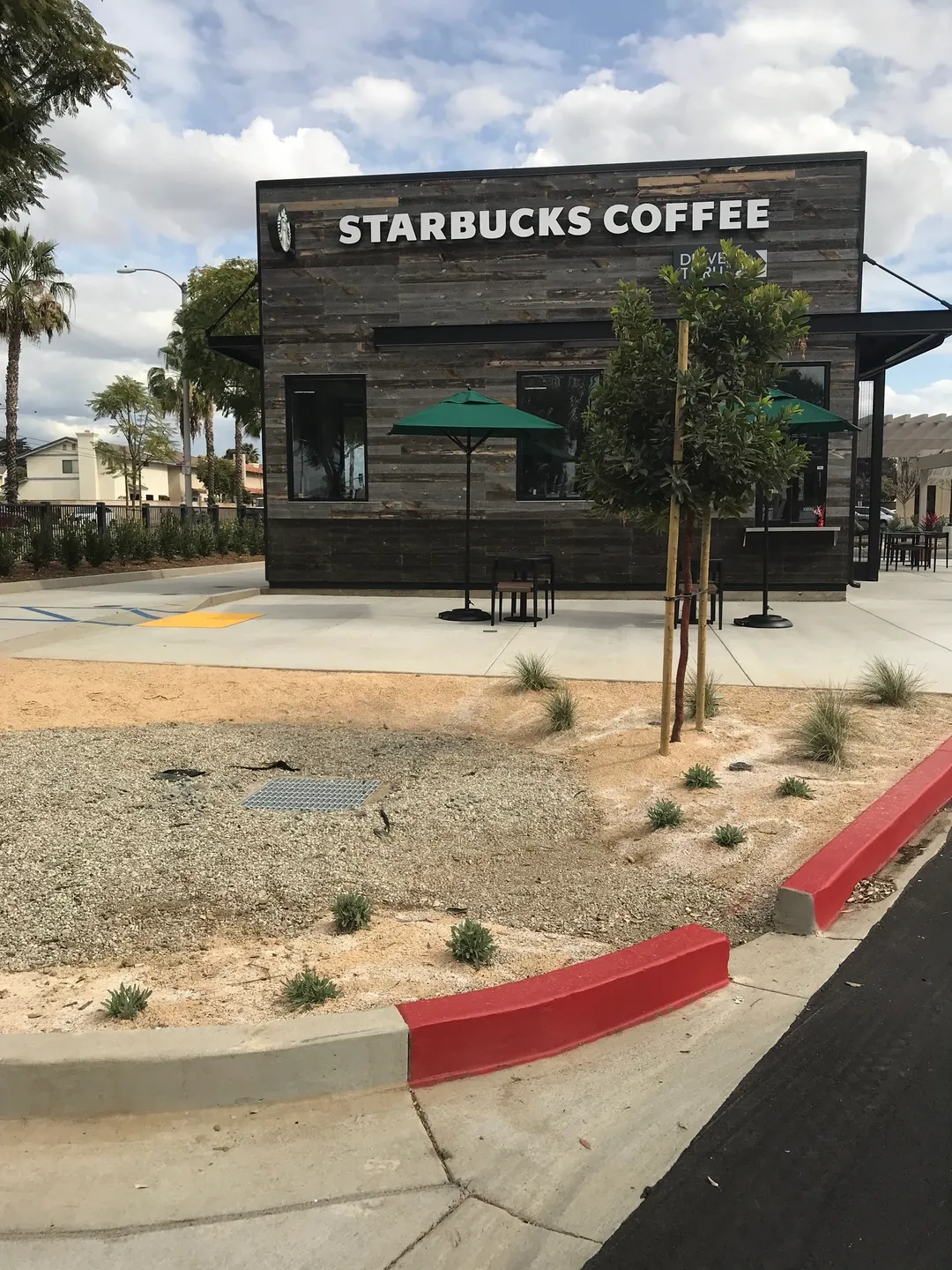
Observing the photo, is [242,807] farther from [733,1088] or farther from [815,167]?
[815,167]

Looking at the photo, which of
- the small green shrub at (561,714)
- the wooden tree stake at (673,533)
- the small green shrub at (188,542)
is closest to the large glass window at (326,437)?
the small green shrub at (561,714)

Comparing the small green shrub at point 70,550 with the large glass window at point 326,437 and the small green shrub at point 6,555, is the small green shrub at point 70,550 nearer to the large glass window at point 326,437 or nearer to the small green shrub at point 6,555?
the small green shrub at point 6,555

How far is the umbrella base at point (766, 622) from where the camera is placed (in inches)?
465

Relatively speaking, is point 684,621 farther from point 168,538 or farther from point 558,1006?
point 168,538

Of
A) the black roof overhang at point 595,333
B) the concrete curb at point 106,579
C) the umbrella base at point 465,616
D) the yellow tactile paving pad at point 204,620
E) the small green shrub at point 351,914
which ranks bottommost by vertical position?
the small green shrub at point 351,914

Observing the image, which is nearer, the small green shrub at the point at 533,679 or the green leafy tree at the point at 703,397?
the green leafy tree at the point at 703,397

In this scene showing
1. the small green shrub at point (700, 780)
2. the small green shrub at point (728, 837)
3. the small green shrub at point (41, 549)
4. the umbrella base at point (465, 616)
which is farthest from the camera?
the small green shrub at point (41, 549)

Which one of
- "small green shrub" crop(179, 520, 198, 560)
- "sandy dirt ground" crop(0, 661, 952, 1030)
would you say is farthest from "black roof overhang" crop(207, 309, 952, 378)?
"small green shrub" crop(179, 520, 198, 560)

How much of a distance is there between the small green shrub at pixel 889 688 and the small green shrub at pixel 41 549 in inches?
646

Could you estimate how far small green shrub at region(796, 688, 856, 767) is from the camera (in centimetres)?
586

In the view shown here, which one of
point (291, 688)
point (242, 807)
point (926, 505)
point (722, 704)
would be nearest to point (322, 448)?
point (291, 688)

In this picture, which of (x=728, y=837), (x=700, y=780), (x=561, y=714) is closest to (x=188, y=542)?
(x=561, y=714)

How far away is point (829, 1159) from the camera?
100.0 inches

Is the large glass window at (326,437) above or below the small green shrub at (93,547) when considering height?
above
